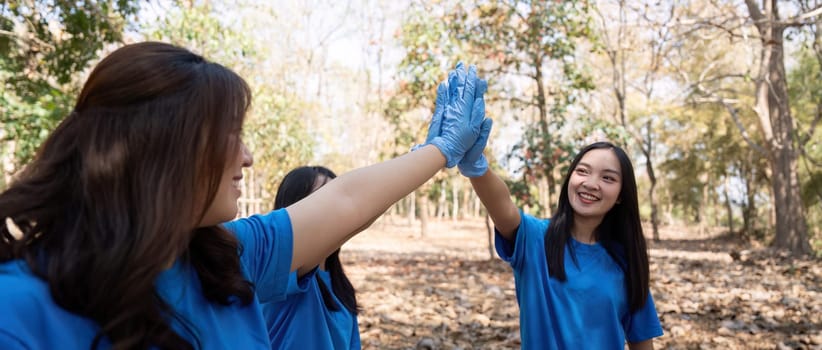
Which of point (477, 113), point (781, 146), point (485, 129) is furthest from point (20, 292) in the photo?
point (781, 146)

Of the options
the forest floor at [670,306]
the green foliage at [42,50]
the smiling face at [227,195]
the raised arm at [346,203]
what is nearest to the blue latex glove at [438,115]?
the raised arm at [346,203]

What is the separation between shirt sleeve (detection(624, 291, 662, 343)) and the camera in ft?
8.14

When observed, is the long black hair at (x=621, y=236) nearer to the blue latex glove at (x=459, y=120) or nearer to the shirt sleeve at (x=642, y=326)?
the shirt sleeve at (x=642, y=326)

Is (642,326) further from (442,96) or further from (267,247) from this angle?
(267,247)

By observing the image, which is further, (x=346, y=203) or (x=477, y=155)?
(x=477, y=155)

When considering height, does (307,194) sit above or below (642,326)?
above

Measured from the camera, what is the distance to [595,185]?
2545mm

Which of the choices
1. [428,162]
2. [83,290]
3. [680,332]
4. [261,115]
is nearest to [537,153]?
[680,332]

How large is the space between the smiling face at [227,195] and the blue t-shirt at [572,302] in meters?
1.46

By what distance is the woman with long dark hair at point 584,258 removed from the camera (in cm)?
236

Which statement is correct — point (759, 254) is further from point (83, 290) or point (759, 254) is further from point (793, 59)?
point (83, 290)

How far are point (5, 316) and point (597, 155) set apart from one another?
7.29ft

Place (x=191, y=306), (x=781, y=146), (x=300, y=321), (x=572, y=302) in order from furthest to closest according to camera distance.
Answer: (x=781, y=146)
(x=572, y=302)
(x=300, y=321)
(x=191, y=306)

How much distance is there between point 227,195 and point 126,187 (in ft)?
0.77
